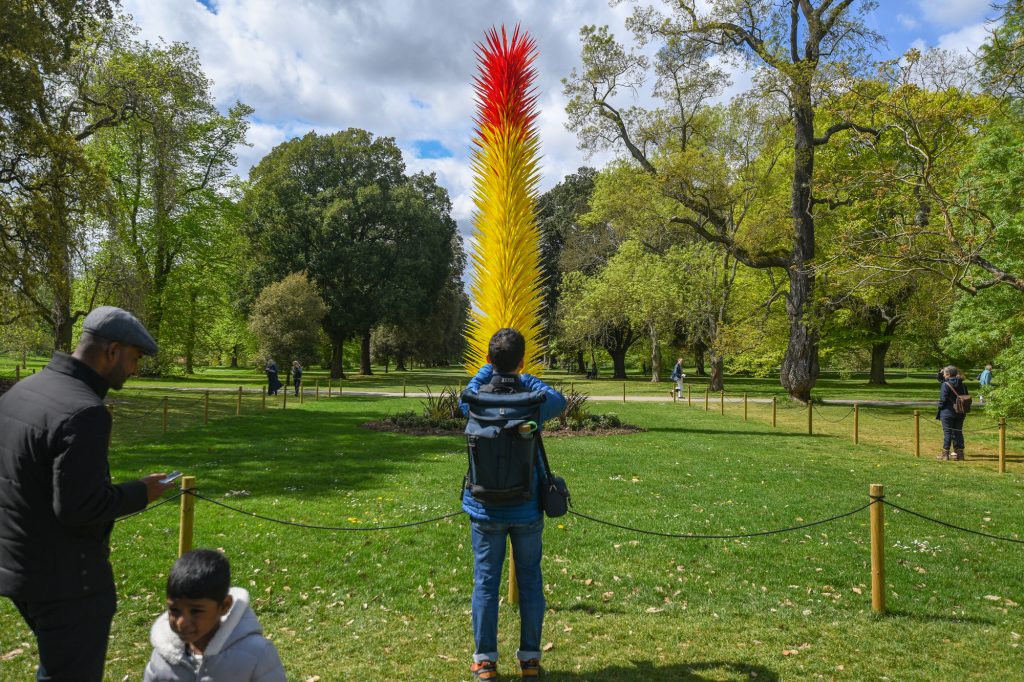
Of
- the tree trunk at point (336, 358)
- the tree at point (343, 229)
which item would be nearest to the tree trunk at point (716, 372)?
the tree at point (343, 229)

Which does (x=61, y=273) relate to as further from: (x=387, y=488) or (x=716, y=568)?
(x=716, y=568)

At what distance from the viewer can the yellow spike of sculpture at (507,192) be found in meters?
5.47

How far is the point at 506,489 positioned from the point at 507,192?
2.67 metres

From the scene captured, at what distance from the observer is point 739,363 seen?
105ft

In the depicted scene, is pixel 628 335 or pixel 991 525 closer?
pixel 991 525

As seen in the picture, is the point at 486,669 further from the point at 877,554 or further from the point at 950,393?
the point at 950,393

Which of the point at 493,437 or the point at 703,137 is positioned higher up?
the point at 703,137

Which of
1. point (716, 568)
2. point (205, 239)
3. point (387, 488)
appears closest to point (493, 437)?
point (716, 568)

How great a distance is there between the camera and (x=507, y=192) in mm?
5504

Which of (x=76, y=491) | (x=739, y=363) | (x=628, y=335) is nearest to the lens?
(x=76, y=491)

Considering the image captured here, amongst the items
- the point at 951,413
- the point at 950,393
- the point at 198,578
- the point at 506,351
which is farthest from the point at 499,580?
the point at 951,413

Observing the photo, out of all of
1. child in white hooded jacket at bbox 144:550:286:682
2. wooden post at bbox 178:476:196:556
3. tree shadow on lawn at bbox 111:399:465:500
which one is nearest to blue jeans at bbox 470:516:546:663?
child in white hooded jacket at bbox 144:550:286:682

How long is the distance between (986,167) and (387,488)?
65.5ft

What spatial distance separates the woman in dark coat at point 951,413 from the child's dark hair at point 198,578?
50.7 ft
